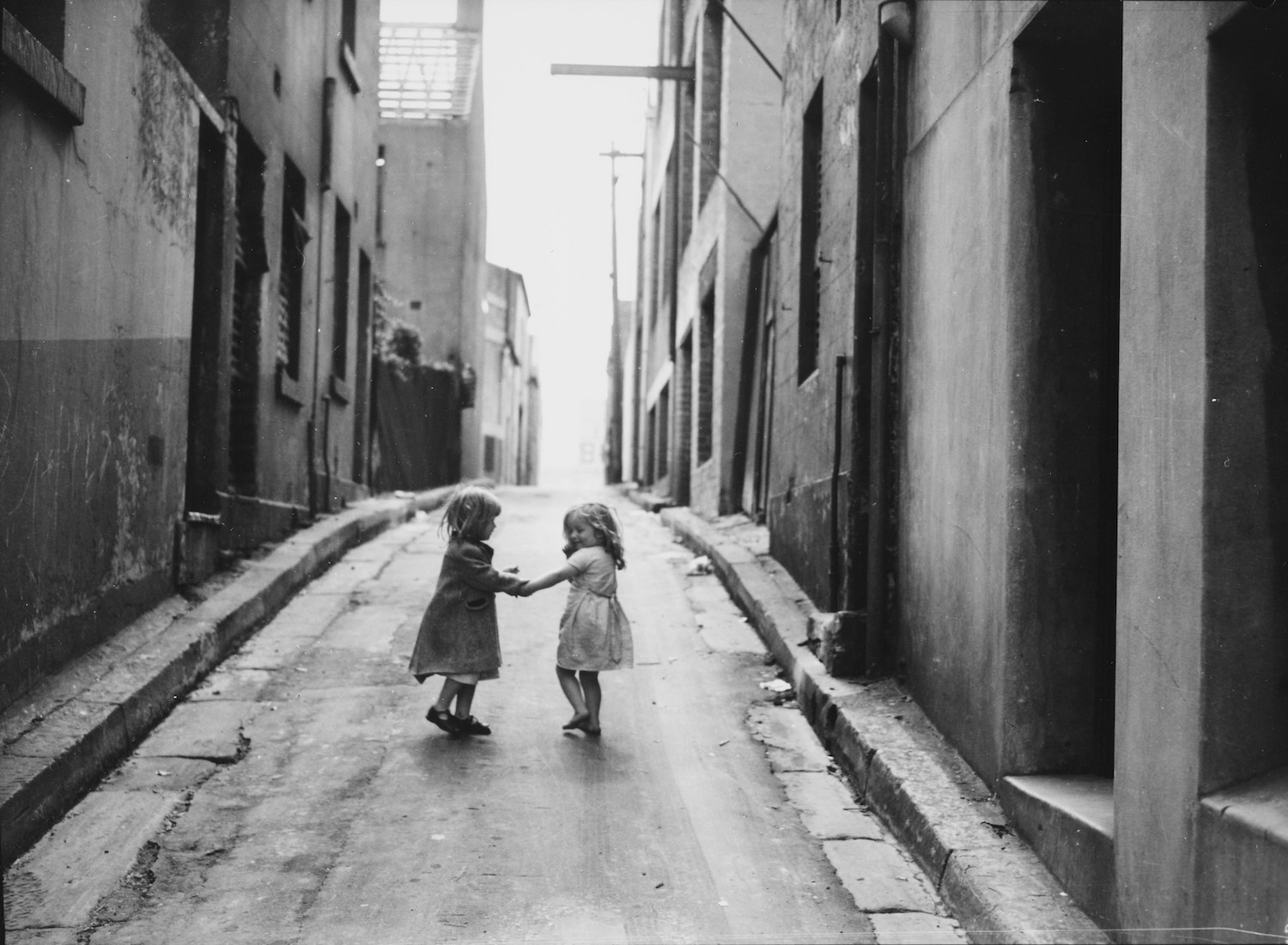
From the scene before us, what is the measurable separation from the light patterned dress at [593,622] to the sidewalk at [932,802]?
3.36ft

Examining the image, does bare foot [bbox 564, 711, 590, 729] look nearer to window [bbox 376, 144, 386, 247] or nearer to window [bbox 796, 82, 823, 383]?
window [bbox 796, 82, 823, 383]

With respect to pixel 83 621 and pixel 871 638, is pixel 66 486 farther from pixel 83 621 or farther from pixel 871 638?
pixel 871 638

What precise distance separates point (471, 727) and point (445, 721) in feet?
0.41

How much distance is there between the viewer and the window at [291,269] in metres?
11.2

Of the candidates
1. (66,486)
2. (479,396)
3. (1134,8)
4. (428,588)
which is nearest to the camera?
(1134,8)

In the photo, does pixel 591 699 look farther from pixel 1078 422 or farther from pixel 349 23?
pixel 349 23

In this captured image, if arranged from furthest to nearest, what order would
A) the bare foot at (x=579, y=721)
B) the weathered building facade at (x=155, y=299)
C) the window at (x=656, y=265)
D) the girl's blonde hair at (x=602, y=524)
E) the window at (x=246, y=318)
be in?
1. the window at (x=656, y=265)
2. the window at (x=246, y=318)
3. the girl's blonde hair at (x=602, y=524)
4. the bare foot at (x=579, y=721)
5. the weathered building facade at (x=155, y=299)

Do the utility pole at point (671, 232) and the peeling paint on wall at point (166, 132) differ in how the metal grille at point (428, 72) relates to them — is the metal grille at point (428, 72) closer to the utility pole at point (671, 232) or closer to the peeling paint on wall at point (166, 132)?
the utility pole at point (671, 232)

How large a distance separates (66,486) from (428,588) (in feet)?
13.0

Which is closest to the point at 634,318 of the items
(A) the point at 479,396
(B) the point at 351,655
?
(A) the point at 479,396

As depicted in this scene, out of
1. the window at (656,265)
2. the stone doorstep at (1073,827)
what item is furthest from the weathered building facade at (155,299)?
the window at (656,265)

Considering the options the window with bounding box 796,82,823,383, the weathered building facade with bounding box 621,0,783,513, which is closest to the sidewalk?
the window with bounding box 796,82,823,383

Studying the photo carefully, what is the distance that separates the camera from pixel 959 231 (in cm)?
505

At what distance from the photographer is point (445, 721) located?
5844 mm
